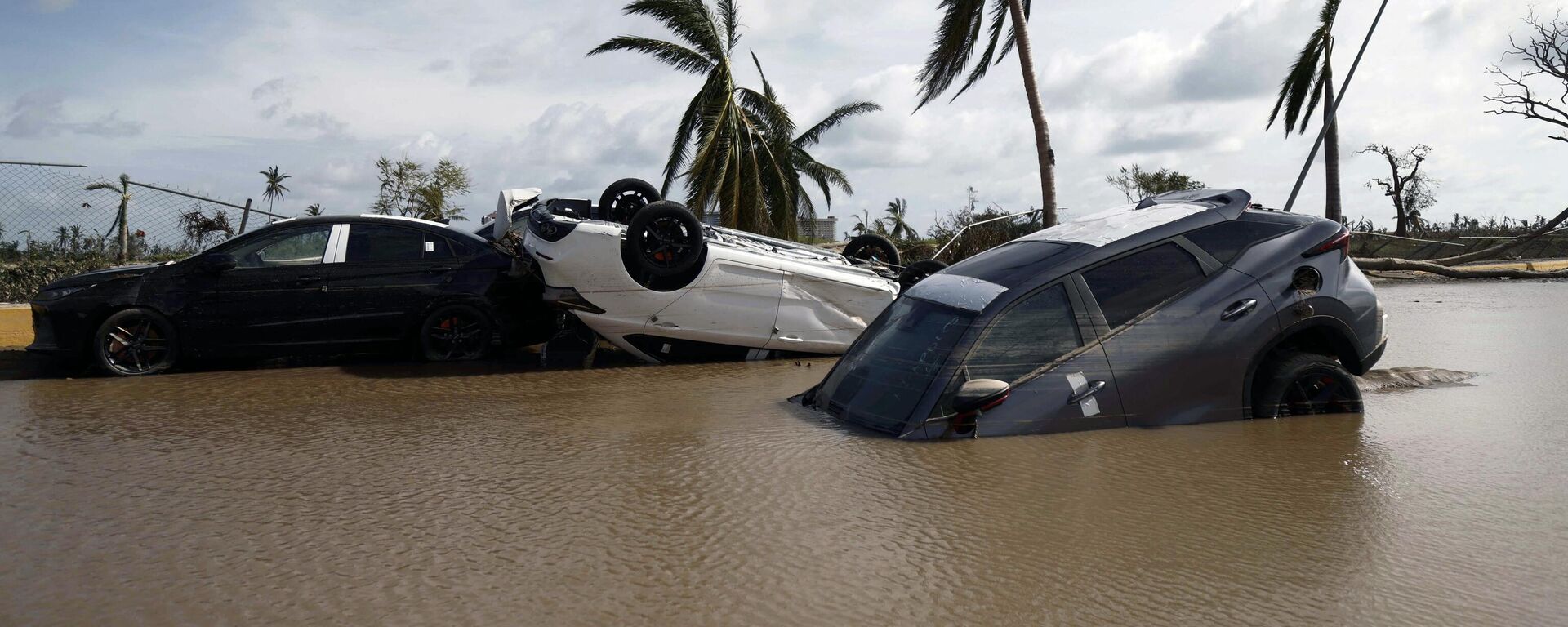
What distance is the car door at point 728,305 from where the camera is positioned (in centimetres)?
963

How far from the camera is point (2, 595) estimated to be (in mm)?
3701

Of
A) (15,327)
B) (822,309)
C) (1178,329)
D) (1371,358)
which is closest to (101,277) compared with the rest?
(15,327)

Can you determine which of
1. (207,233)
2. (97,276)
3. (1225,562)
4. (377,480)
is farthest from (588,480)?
(207,233)

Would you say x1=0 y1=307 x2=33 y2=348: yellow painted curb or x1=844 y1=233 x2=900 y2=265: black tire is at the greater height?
x1=844 y1=233 x2=900 y2=265: black tire

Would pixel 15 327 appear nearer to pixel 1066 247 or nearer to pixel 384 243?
pixel 384 243

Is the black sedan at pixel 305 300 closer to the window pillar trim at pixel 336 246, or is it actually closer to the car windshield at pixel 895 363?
the window pillar trim at pixel 336 246

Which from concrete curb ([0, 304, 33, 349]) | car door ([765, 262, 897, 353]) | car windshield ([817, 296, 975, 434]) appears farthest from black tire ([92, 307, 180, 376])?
car windshield ([817, 296, 975, 434])

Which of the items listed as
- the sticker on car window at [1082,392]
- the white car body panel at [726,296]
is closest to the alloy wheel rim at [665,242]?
the white car body panel at [726,296]

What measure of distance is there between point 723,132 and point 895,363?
1658 cm

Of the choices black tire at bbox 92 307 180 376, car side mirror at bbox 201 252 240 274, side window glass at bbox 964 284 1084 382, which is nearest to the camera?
side window glass at bbox 964 284 1084 382

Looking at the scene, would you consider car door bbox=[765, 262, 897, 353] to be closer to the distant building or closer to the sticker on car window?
the sticker on car window

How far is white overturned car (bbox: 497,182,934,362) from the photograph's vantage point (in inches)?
371

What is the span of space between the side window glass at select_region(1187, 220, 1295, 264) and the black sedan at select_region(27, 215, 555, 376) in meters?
5.87

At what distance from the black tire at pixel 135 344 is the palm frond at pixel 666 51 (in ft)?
44.3
